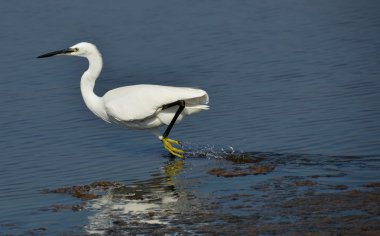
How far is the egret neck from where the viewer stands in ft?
41.5

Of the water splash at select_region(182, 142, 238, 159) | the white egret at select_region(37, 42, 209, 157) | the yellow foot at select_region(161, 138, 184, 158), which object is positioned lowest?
the water splash at select_region(182, 142, 238, 159)

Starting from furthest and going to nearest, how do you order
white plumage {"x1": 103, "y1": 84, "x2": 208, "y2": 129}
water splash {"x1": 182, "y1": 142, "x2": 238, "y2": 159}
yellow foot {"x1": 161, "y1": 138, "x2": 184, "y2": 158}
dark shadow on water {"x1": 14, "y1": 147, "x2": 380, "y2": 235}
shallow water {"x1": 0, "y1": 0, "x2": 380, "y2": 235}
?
yellow foot {"x1": 161, "y1": 138, "x2": 184, "y2": 158} → water splash {"x1": 182, "y1": 142, "x2": 238, "y2": 159} → white plumage {"x1": 103, "y1": 84, "x2": 208, "y2": 129} → shallow water {"x1": 0, "y1": 0, "x2": 380, "y2": 235} → dark shadow on water {"x1": 14, "y1": 147, "x2": 380, "y2": 235}

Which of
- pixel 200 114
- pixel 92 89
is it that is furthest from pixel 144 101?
pixel 200 114

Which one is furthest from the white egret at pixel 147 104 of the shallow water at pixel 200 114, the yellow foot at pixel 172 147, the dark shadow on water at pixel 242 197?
the dark shadow on water at pixel 242 197

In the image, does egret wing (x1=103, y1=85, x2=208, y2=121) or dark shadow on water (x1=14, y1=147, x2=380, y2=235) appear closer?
dark shadow on water (x1=14, y1=147, x2=380, y2=235)

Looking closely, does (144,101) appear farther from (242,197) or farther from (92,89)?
(242,197)

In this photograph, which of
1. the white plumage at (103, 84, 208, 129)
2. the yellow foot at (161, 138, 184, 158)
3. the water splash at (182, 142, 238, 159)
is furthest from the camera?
the yellow foot at (161, 138, 184, 158)

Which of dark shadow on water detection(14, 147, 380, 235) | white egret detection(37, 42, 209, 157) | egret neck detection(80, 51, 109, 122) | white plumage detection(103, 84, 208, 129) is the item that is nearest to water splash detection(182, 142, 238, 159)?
dark shadow on water detection(14, 147, 380, 235)

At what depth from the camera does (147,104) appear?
1219 cm

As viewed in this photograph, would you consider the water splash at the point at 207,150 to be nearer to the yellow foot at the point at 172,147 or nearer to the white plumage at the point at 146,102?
the yellow foot at the point at 172,147

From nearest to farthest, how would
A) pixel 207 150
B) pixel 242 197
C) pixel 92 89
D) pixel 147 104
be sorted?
pixel 242 197
pixel 147 104
pixel 207 150
pixel 92 89

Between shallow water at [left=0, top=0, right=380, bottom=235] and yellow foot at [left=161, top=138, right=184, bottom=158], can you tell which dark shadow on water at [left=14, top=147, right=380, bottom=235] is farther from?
yellow foot at [left=161, top=138, right=184, bottom=158]

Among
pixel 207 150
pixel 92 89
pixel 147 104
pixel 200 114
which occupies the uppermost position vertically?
pixel 92 89

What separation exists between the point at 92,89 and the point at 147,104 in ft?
3.46
